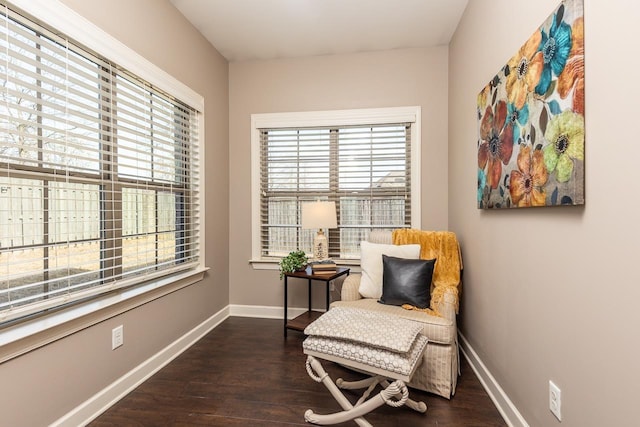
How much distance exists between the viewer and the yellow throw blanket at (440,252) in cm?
255

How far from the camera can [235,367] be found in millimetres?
2400

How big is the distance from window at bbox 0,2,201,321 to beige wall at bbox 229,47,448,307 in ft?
3.16

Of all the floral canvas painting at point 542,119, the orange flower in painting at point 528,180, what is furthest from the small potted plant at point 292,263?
the orange flower in painting at point 528,180

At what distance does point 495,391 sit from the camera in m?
1.98

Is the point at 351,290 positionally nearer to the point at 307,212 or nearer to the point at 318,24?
the point at 307,212

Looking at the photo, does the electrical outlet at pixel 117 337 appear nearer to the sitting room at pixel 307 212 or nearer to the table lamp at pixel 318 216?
the sitting room at pixel 307 212

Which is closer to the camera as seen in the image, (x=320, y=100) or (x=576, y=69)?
(x=576, y=69)

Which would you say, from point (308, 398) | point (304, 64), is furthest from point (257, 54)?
point (308, 398)

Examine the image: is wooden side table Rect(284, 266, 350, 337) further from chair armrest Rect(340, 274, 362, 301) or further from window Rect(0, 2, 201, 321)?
window Rect(0, 2, 201, 321)

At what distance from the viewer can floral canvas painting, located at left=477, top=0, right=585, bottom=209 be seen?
3.99 ft

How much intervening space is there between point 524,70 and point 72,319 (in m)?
2.56

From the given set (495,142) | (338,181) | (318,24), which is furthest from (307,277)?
(318,24)

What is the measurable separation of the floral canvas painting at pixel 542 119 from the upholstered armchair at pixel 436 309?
0.71 m

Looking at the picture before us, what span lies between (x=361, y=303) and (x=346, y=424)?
839 millimetres
